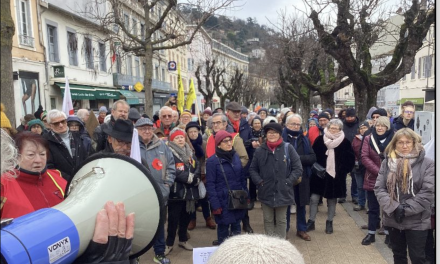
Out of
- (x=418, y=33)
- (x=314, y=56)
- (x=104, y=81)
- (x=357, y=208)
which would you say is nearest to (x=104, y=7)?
(x=104, y=81)

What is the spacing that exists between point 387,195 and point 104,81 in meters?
20.1

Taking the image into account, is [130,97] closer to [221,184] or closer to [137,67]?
[137,67]

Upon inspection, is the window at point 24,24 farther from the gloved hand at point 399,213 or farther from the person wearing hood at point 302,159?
the gloved hand at point 399,213

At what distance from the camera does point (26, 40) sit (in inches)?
547

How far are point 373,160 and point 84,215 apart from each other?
4.27m

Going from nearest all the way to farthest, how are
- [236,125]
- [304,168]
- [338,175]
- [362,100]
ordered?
[304,168]
[338,175]
[236,125]
[362,100]

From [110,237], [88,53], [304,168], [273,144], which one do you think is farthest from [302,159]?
[88,53]

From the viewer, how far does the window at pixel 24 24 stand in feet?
44.2

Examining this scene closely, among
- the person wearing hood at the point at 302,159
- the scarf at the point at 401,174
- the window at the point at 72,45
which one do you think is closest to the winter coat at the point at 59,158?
the person wearing hood at the point at 302,159

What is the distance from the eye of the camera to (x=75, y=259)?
1360 millimetres

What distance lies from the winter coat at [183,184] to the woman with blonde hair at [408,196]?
222cm

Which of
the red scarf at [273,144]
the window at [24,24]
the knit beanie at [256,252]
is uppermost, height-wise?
→ the window at [24,24]

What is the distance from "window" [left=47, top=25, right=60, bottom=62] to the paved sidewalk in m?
13.9

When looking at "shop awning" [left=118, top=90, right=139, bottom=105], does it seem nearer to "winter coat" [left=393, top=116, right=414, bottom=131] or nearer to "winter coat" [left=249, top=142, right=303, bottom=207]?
"winter coat" [left=393, top=116, right=414, bottom=131]
